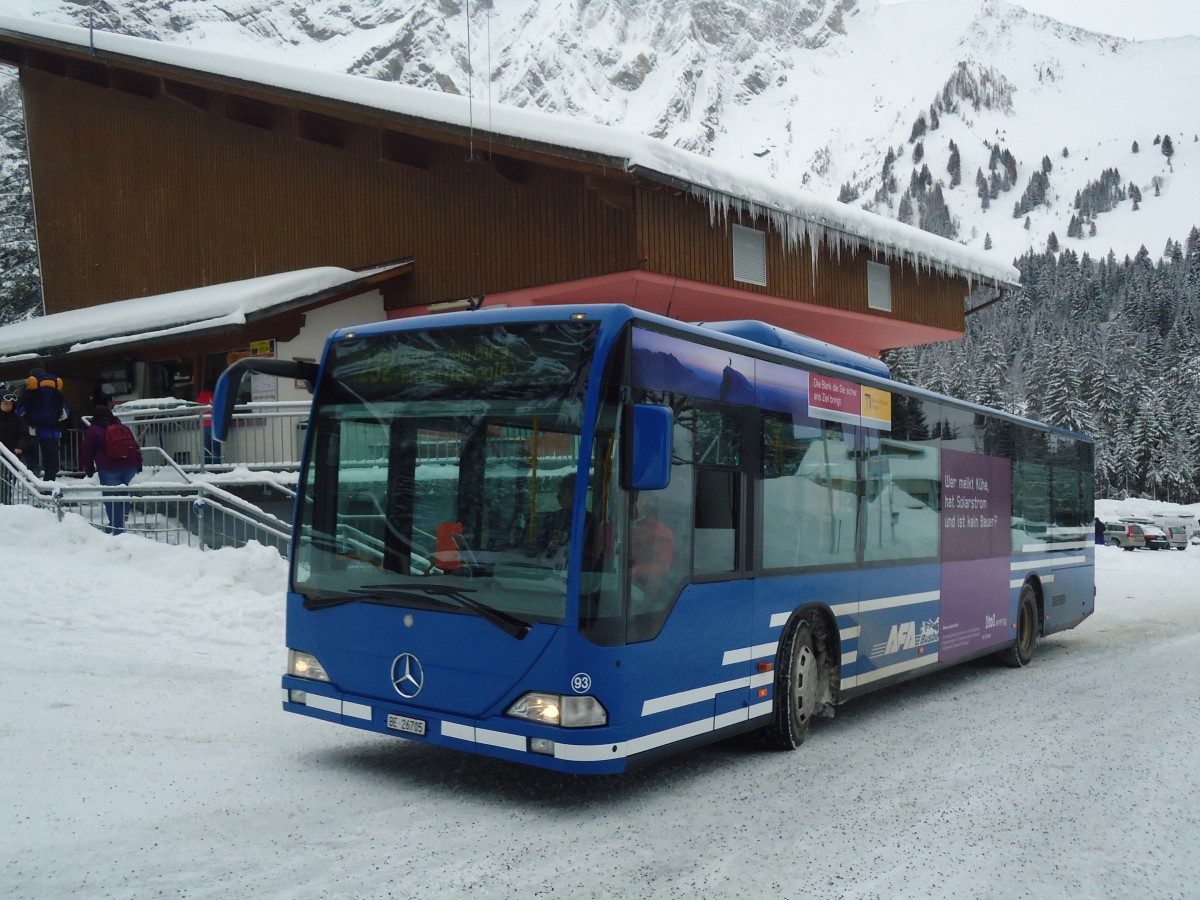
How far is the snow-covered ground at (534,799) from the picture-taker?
4980 mm

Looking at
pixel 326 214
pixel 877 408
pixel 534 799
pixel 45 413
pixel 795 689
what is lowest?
pixel 534 799

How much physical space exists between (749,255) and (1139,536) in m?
28.6

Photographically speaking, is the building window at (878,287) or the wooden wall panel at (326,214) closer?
the wooden wall panel at (326,214)

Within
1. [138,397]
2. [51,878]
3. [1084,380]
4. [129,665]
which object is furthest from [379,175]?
[1084,380]

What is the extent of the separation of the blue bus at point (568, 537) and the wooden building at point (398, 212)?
8.61m

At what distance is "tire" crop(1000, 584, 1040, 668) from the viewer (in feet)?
40.2

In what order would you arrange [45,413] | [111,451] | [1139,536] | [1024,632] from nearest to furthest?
[1024,632], [111,451], [45,413], [1139,536]

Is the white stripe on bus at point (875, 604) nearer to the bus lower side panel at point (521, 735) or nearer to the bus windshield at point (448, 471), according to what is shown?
the bus lower side panel at point (521, 735)

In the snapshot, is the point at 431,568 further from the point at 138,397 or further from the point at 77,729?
the point at 138,397

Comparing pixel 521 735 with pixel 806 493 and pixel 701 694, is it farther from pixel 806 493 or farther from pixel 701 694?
pixel 806 493

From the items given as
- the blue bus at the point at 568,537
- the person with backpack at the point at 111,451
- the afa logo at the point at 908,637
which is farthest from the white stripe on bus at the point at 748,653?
the person with backpack at the point at 111,451

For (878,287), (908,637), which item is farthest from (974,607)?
(878,287)

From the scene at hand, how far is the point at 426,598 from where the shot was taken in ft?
20.2

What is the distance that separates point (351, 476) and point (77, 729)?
2564 mm
